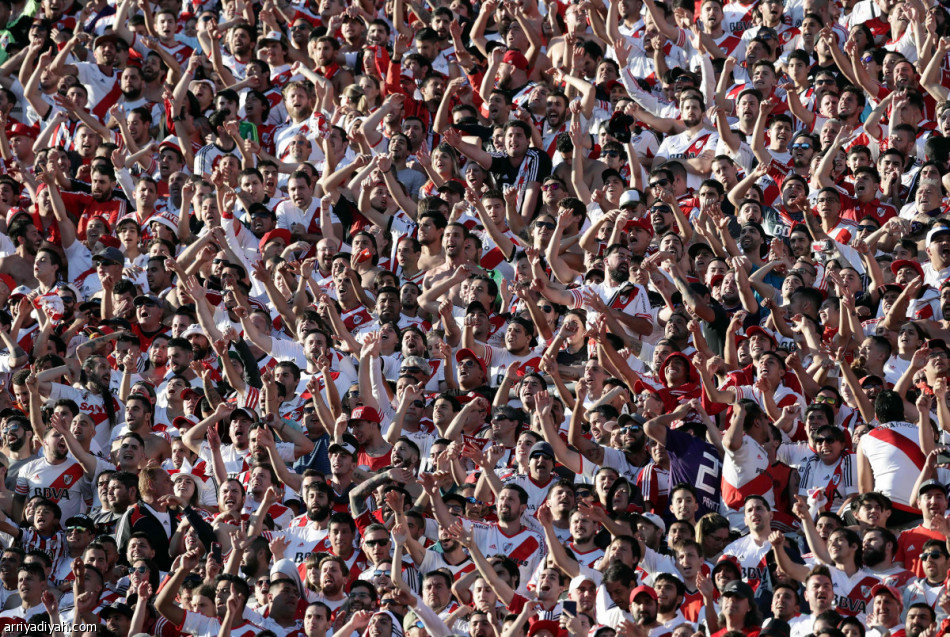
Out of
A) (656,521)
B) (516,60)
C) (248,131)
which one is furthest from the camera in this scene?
(248,131)

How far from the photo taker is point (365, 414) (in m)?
17.3

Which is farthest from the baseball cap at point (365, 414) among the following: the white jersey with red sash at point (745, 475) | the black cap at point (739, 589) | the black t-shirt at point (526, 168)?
the black cap at point (739, 589)

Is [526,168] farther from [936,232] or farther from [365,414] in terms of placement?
[936,232]

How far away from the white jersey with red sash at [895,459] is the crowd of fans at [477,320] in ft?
0.11

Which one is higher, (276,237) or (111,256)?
(276,237)

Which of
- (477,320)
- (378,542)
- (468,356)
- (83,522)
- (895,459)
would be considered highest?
(895,459)

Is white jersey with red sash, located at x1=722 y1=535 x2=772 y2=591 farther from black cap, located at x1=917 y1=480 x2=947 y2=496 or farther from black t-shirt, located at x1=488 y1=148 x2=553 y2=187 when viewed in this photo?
black t-shirt, located at x1=488 y1=148 x2=553 y2=187

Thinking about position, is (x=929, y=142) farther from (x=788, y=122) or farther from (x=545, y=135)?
(x=545, y=135)

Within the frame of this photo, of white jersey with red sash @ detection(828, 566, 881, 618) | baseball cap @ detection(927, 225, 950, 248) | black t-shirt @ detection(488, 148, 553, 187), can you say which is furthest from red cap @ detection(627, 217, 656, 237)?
white jersey with red sash @ detection(828, 566, 881, 618)

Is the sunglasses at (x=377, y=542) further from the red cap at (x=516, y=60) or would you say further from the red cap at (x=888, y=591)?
the red cap at (x=516, y=60)

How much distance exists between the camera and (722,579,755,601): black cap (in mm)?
14477

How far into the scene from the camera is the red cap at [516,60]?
20.5 m

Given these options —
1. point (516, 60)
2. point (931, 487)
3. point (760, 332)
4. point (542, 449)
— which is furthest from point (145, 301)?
point (931, 487)

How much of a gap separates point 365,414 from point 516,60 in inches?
180
